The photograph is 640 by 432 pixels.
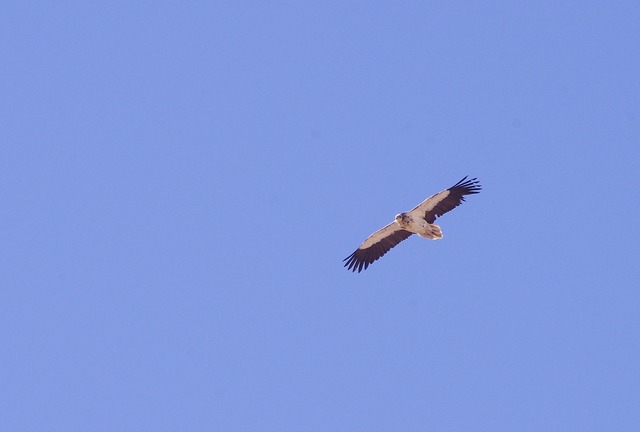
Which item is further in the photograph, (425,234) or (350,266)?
(350,266)

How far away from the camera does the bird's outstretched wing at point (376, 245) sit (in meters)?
35.4

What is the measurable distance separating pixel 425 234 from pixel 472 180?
7.01 feet

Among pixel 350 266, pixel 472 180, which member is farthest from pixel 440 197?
pixel 350 266

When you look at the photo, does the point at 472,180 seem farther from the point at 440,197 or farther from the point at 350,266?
the point at 350,266

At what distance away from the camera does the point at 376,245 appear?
35906 millimetres

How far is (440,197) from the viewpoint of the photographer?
34312 millimetres

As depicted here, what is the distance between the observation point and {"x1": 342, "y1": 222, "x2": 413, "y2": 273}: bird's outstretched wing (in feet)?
116

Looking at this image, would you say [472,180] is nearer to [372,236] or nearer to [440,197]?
[440,197]

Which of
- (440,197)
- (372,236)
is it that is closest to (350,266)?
(372,236)

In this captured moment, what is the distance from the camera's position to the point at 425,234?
3400 centimetres

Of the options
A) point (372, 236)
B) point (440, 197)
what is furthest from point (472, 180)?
point (372, 236)

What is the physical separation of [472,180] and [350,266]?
4.50 metres

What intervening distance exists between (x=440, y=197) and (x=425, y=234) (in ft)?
3.81

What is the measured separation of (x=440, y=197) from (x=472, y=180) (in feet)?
3.59
